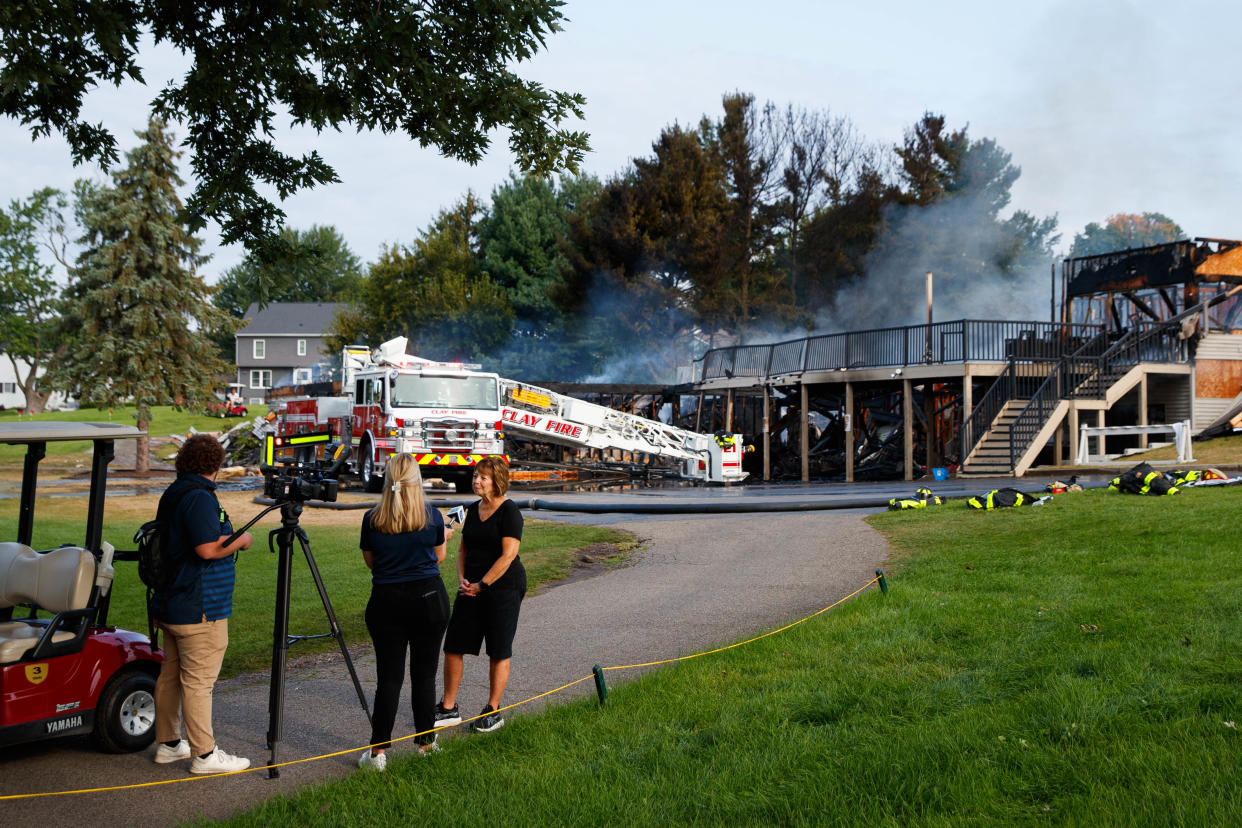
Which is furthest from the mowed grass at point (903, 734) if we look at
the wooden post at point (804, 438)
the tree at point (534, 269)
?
the tree at point (534, 269)

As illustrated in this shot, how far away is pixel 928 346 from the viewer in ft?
87.8

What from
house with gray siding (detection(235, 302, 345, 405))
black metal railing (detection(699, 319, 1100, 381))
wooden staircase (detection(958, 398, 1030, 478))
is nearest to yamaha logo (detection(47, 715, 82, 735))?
wooden staircase (detection(958, 398, 1030, 478))

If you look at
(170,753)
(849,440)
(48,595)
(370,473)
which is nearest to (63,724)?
(170,753)

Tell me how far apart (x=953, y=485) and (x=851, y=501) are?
3990mm

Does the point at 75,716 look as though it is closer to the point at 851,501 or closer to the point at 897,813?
the point at 897,813

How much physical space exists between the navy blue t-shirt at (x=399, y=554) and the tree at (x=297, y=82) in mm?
4928

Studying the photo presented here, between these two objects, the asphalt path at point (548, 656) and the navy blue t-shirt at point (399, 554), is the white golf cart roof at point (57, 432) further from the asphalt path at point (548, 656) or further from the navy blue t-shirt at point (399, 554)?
the asphalt path at point (548, 656)

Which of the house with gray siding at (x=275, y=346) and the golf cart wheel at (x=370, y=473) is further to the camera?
the house with gray siding at (x=275, y=346)

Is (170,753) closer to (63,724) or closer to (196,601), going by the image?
(63,724)

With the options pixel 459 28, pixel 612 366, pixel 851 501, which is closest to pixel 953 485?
pixel 851 501

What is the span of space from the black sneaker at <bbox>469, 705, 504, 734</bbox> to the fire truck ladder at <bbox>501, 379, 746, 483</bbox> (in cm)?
2130

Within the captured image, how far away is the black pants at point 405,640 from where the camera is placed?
17.7 feet

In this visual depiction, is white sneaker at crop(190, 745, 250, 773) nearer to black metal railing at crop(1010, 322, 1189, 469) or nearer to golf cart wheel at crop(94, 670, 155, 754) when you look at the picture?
golf cart wheel at crop(94, 670, 155, 754)

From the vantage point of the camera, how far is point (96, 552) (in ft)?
18.9
